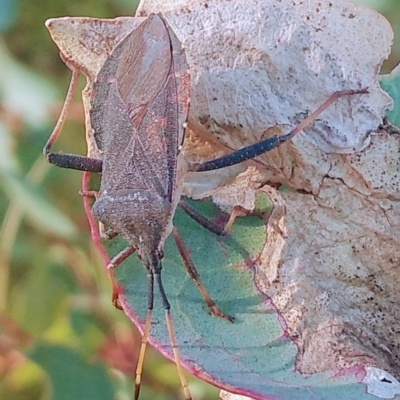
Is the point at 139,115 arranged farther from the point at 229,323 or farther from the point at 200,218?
the point at 229,323

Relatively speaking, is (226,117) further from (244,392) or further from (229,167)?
(244,392)

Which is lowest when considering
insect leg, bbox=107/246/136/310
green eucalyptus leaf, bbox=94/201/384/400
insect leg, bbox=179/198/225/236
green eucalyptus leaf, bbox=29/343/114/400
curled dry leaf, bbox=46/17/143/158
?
green eucalyptus leaf, bbox=29/343/114/400

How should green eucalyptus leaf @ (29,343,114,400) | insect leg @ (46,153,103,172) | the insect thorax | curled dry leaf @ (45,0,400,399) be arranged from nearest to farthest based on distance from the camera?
curled dry leaf @ (45,0,400,399) → the insect thorax → insect leg @ (46,153,103,172) → green eucalyptus leaf @ (29,343,114,400)

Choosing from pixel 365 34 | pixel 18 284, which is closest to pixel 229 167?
pixel 365 34

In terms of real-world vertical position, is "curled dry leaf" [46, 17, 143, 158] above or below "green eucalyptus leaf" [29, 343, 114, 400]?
above

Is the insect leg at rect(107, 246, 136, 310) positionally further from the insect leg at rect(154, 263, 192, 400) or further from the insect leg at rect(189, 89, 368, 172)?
the insect leg at rect(189, 89, 368, 172)

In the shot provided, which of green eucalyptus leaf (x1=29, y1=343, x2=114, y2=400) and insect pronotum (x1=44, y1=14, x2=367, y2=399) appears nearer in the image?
insect pronotum (x1=44, y1=14, x2=367, y2=399)

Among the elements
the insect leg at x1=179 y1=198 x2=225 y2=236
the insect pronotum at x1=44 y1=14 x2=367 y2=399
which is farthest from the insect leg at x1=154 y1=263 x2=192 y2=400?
the insect leg at x1=179 y1=198 x2=225 y2=236

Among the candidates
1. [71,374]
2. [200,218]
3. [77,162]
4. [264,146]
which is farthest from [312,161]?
[71,374]

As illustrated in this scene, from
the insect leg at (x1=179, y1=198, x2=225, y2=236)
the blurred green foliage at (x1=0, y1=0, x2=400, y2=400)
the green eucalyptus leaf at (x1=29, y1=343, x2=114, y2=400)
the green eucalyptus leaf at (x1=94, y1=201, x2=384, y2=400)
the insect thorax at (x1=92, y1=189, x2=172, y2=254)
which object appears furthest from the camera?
the blurred green foliage at (x1=0, y1=0, x2=400, y2=400)
